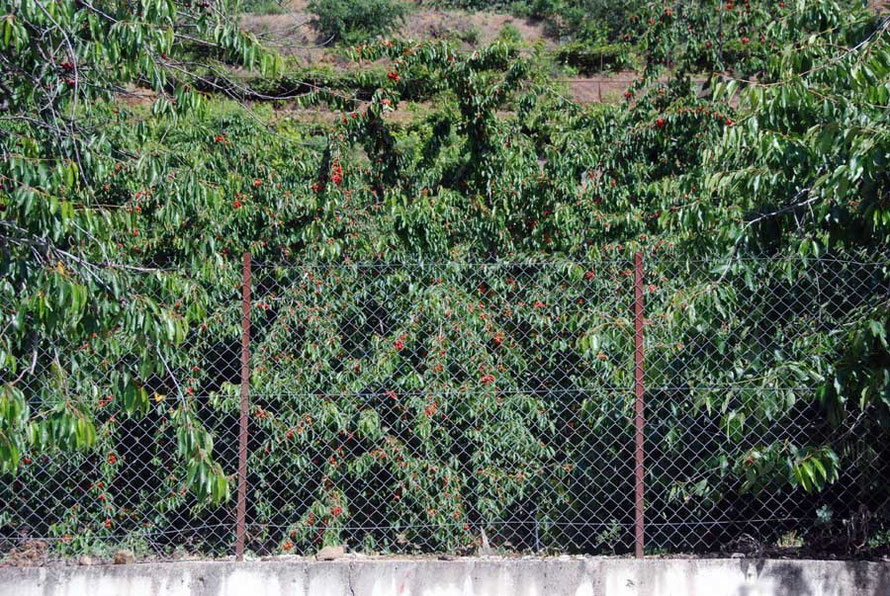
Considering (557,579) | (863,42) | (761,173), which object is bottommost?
(557,579)

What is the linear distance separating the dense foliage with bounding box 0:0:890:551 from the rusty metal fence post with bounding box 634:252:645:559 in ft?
0.24

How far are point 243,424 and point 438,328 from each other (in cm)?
125

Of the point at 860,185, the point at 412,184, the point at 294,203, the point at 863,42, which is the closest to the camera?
the point at 860,185

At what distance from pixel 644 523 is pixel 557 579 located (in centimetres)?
70

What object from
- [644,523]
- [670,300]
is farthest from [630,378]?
[644,523]

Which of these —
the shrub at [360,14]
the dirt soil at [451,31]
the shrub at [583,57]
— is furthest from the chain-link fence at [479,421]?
the shrub at [360,14]

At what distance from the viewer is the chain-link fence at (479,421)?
512 cm

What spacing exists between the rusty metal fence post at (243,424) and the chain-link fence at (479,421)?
88 millimetres

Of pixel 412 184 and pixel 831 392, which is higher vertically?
pixel 831 392

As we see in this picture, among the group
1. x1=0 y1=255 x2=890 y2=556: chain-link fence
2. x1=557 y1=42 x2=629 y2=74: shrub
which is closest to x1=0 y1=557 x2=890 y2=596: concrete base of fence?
x1=0 y1=255 x2=890 y2=556: chain-link fence

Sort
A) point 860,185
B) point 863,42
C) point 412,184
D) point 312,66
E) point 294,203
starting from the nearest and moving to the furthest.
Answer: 1. point 860,185
2. point 863,42
3. point 294,203
4. point 412,184
5. point 312,66

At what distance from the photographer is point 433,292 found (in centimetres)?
A: 543

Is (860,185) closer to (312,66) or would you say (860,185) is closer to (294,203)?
(294,203)

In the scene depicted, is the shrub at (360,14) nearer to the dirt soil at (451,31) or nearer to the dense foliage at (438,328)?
the dirt soil at (451,31)
